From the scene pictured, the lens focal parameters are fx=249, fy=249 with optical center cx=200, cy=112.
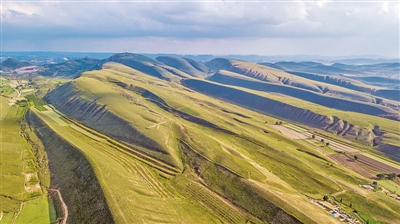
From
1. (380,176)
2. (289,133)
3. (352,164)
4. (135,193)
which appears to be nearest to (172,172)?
(135,193)

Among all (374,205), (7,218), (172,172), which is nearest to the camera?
(7,218)

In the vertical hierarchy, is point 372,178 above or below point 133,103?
below

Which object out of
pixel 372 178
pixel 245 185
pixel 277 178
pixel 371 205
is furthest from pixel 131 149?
pixel 372 178

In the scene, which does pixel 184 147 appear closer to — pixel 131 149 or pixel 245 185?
pixel 131 149

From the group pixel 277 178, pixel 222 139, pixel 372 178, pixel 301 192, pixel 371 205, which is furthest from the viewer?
pixel 222 139

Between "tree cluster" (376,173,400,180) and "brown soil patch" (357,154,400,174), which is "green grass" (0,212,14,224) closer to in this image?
"tree cluster" (376,173,400,180)

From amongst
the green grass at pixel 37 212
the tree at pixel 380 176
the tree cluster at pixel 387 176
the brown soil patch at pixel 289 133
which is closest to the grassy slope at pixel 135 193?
the green grass at pixel 37 212

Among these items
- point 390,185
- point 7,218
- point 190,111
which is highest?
point 190,111

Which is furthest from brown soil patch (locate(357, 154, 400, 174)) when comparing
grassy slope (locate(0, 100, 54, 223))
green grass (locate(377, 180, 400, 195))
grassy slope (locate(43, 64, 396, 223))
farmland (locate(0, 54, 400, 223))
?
grassy slope (locate(0, 100, 54, 223))

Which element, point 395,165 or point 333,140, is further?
point 333,140

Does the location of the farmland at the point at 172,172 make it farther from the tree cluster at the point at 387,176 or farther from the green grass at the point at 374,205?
the tree cluster at the point at 387,176

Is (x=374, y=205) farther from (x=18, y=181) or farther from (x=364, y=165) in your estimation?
(x=18, y=181)
